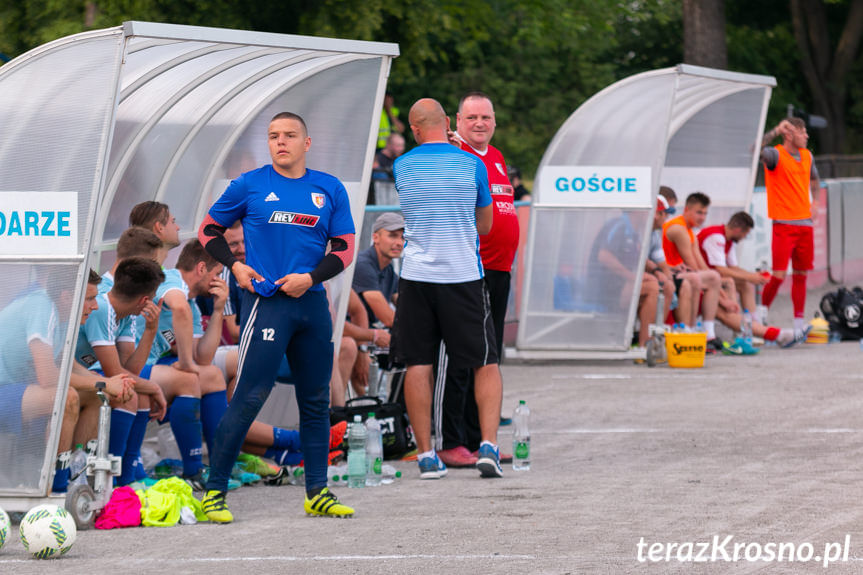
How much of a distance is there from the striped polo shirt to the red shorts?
7603 millimetres

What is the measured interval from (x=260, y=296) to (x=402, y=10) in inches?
473

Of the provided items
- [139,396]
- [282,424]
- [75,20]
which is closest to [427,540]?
[139,396]

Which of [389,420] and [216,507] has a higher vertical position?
[389,420]

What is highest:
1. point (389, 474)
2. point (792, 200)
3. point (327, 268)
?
point (792, 200)

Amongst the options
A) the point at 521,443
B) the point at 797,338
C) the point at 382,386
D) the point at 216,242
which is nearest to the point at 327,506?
the point at 216,242

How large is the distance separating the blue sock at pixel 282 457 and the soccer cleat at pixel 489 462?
3.79 ft

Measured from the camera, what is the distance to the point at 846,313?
1497 centimetres

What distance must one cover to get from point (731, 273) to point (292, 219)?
8856 mm

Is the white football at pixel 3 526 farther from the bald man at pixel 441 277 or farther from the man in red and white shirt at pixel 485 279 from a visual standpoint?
the man in red and white shirt at pixel 485 279

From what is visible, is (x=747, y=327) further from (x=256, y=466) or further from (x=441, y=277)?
(x=256, y=466)

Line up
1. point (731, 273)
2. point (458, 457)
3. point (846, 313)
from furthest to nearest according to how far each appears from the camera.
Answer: point (846, 313) < point (731, 273) < point (458, 457)

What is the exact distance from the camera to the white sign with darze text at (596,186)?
13102 mm

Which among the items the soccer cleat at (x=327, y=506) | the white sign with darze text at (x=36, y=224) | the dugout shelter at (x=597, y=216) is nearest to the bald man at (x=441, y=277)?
the soccer cleat at (x=327, y=506)

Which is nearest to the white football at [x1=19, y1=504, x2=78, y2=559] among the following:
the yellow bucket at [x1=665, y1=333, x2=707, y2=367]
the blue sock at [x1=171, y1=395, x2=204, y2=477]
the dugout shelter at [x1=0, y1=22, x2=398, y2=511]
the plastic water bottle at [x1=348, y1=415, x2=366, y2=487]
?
the dugout shelter at [x1=0, y1=22, x2=398, y2=511]
